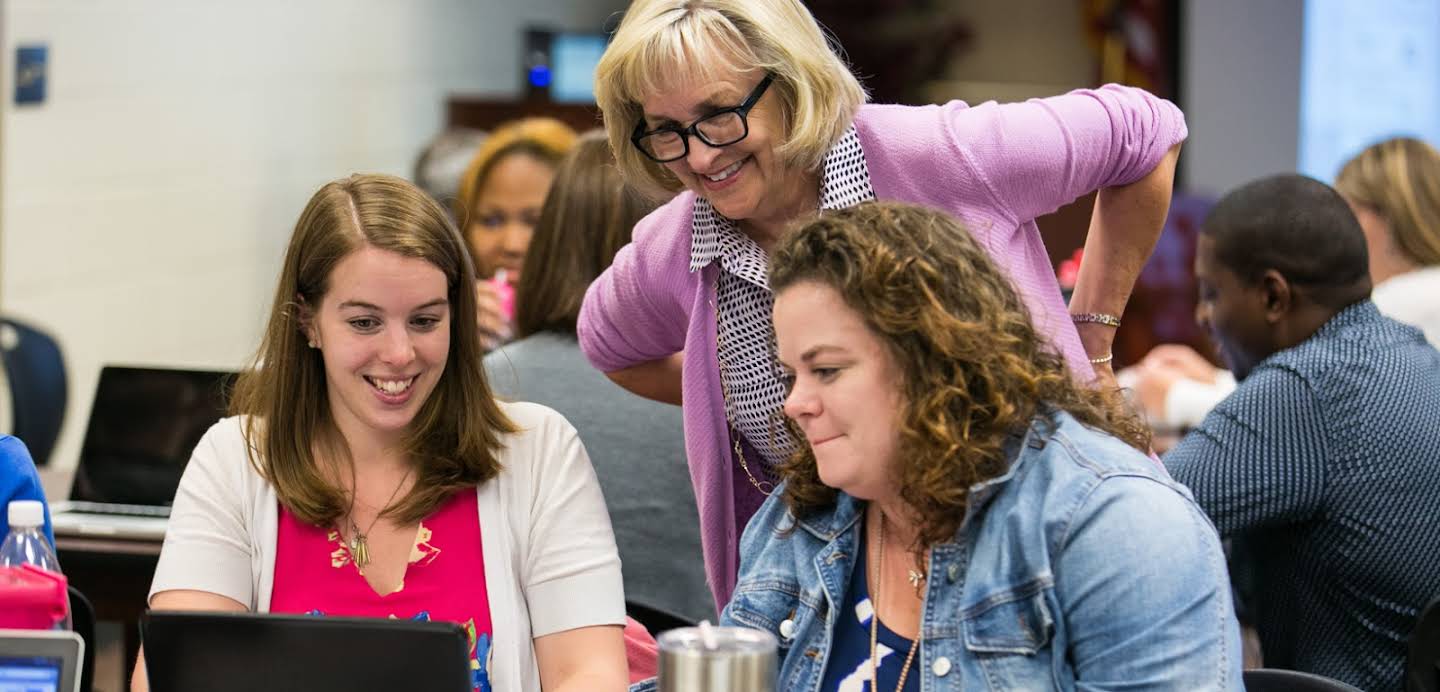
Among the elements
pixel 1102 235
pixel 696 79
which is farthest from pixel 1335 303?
pixel 696 79

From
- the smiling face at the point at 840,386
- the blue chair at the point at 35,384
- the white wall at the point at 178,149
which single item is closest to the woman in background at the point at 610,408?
the smiling face at the point at 840,386

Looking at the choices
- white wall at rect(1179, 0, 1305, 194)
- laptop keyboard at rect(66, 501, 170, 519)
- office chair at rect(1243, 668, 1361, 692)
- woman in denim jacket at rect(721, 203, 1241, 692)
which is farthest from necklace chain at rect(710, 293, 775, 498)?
white wall at rect(1179, 0, 1305, 194)

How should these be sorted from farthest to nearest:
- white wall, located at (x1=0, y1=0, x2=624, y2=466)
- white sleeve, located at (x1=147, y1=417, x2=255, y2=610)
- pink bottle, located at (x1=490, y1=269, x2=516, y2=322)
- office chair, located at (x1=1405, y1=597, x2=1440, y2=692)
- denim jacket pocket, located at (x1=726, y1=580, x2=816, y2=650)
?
1. white wall, located at (x1=0, y1=0, x2=624, y2=466)
2. pink bottle, located at (x1=490, y1=269, x2=516, y2=322)
3. office chair, located at (x1=1405, y1=597, x2=1440, y2=692)
4. white sleeve, located at (x1=147, y1=417, x2=255, y2=610)
5. denim jacket pocket, located at (x1=726, y1=580, x2=816, y2=650)

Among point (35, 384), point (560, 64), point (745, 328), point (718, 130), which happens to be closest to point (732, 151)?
point (718, 130)

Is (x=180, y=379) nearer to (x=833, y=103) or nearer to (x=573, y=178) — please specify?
(x=573, y=178)

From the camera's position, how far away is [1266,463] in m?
2.22

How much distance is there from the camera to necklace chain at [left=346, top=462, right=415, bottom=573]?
192 cm

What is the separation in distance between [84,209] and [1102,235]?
3533 millimetres

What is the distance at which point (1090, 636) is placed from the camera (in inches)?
56.9

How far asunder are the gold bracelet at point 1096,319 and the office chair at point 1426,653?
19.5 inches

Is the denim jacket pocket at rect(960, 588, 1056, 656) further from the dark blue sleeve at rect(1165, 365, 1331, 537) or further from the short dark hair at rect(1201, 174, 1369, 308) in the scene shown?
the short dark hair at rect(1201, 174, 1369, 308)

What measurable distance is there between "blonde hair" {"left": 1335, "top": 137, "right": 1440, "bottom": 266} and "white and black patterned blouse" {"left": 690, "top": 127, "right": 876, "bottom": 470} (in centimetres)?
199

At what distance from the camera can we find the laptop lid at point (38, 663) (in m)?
1.39

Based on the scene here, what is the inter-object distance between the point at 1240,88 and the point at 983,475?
17.7 ft
